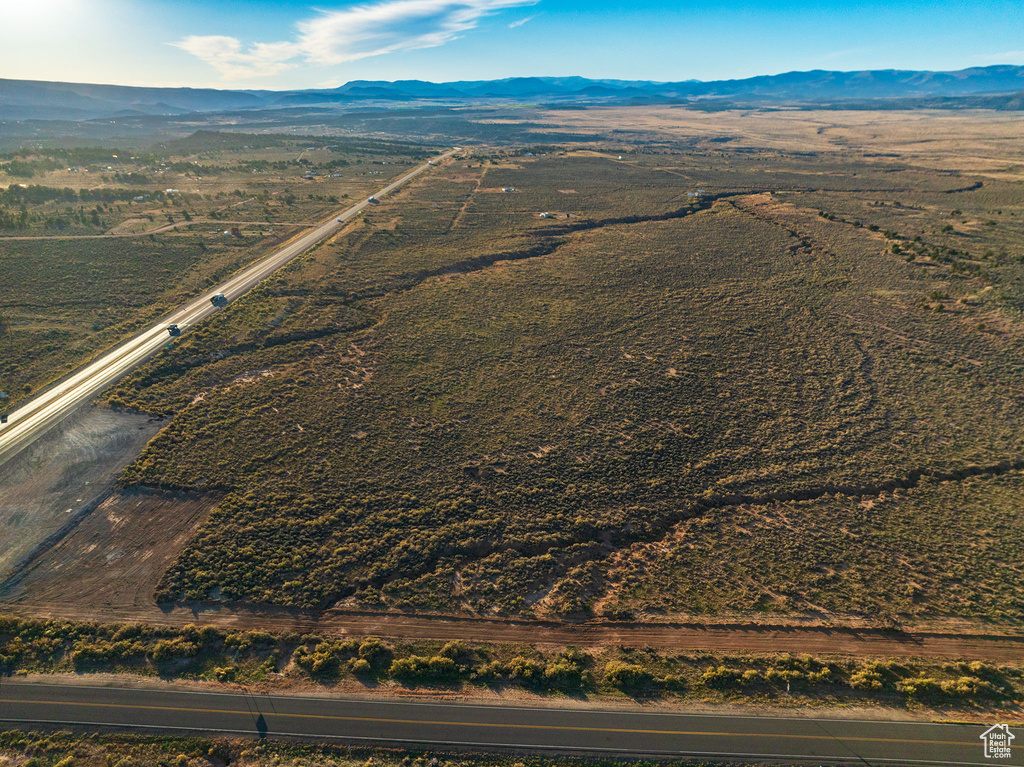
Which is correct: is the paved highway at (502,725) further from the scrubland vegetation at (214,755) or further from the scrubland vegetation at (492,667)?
the scrubland vegetation at (492,667)

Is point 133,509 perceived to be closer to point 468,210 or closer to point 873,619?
point 873,619

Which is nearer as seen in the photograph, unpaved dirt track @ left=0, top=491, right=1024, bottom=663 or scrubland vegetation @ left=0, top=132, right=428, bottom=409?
unpaved dirt track @ left=0, top=491, right=1024, bottom=663

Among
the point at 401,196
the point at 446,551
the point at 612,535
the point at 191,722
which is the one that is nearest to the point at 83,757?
the point at 191,722

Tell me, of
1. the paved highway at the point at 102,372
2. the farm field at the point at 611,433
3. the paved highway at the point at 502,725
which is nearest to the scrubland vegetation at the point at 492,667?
the paved highway at the point at 502,725

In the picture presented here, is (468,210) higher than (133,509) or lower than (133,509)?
higher
